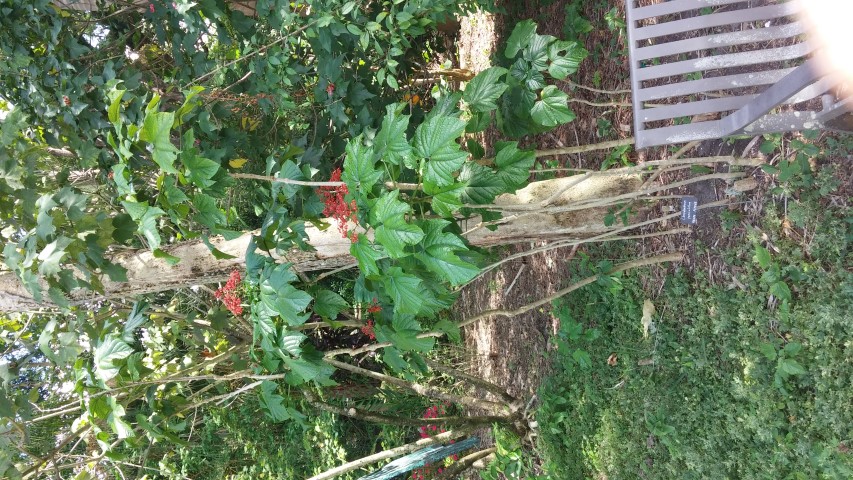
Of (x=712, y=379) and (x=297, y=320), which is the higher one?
(x=297, y=320)

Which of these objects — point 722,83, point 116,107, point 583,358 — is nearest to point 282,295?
point 116,107

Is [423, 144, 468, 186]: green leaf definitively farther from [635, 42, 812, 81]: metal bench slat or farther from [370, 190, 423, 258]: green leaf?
[635, 42, 812, 81]: metal bench slat

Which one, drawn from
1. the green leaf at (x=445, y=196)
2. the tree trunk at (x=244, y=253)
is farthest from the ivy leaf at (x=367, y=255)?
the tree trunk at (x=244, y=253)

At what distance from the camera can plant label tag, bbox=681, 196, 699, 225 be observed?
2.57 meters

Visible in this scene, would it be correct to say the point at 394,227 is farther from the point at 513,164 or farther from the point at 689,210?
the point at 689,210

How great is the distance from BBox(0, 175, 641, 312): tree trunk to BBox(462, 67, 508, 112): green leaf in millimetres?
533

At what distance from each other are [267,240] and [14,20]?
5.89 ft

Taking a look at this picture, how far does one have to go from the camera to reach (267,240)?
81.4 inches

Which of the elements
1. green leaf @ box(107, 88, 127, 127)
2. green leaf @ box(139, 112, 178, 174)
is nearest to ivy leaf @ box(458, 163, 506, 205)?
green leaf @ box(139, 112, 178, 174)

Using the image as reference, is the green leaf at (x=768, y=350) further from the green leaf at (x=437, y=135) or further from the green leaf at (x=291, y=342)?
the green leaf at (x=291, y=342)

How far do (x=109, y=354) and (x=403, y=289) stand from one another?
1.16m

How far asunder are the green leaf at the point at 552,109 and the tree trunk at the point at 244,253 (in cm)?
38

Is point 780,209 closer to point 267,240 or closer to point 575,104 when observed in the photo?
point 575,104

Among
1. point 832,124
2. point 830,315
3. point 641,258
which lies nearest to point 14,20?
point 641,258
